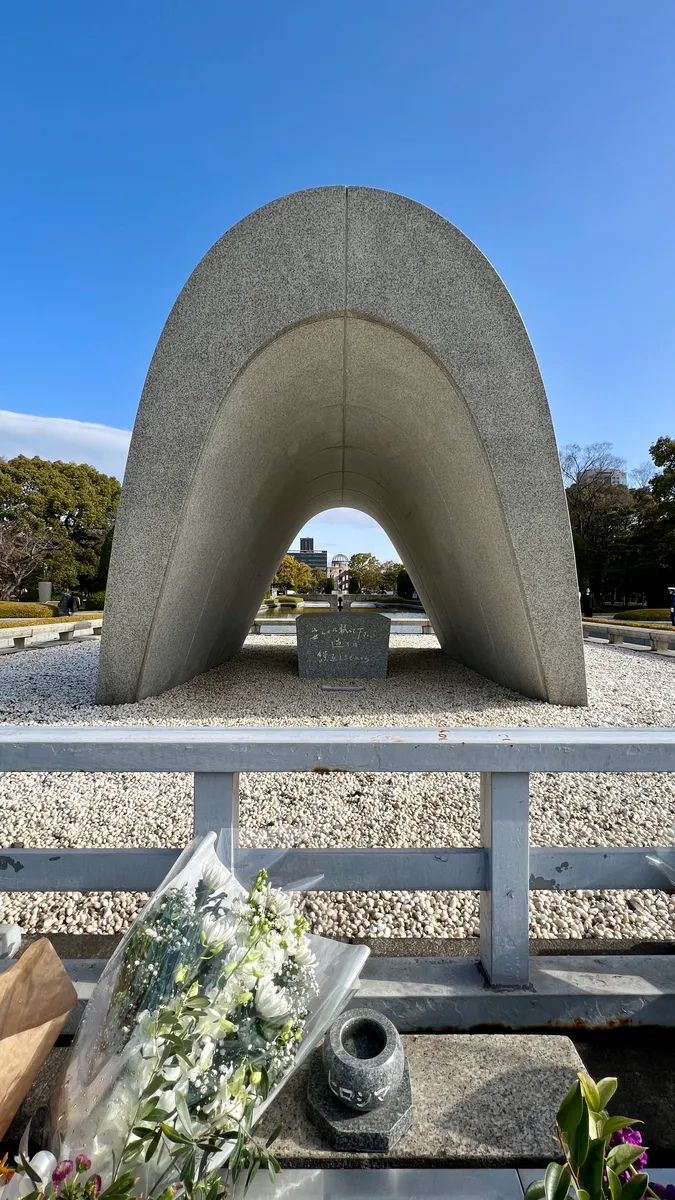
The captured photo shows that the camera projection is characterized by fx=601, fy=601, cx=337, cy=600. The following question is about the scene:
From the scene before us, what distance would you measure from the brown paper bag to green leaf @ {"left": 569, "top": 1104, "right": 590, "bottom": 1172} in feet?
3.06

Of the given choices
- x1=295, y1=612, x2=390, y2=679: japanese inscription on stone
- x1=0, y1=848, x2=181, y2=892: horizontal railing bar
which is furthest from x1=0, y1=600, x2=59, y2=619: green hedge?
x1=0, y1=848, x2=181, y2=892: horizontal railing bar

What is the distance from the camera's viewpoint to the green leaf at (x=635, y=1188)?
32.8 inches

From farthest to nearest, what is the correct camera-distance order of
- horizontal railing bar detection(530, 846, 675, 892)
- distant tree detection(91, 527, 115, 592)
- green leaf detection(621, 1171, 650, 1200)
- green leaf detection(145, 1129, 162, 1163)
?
1. distant tree detection(91, 527, 115, 592)
2. horizontal railing bar detection(530, 846, 675, 892)
3. green leaf detection(145, 1129, 162, 1163)
4. green leaf detection(621, 1171, 650, 1200)

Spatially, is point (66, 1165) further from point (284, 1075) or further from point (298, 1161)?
point (298, 1161)

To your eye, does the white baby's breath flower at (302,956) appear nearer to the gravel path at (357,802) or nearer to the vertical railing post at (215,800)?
the vertical railing post at (215,800)

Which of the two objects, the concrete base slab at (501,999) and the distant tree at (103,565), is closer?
the concrete base slab at (501,999)

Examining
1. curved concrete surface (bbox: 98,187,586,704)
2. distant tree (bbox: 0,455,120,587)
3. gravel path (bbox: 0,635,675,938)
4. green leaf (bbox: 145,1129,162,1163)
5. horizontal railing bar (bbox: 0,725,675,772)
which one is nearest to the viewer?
green leaf (bbox: 145,1129,162,1163)

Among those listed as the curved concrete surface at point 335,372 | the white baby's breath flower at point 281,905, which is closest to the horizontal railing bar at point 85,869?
the white baby's breath flower at point 281,905

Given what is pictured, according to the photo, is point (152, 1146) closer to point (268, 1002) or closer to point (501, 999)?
point (268, 1002)

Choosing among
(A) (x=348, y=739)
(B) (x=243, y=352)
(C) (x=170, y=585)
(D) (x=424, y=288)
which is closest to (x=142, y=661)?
(C) (x=170, y=585)

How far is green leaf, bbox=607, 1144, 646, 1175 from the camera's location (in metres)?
0.89

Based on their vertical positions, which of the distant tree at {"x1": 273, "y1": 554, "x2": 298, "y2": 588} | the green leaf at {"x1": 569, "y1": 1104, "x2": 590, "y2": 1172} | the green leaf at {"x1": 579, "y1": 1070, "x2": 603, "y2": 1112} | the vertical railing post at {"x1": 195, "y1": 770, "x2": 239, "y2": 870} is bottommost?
the green leaf at {"x1": 569, "y1": 1104, "x2": 590, "y2": 1172}

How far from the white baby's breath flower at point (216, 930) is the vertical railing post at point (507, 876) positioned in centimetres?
80

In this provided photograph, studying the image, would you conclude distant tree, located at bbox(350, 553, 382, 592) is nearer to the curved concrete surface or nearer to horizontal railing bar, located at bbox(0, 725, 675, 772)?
the curved concrete surface
